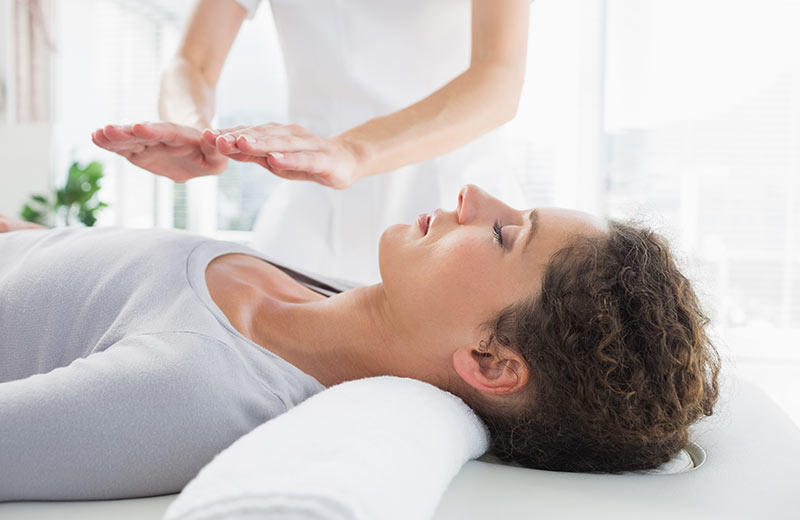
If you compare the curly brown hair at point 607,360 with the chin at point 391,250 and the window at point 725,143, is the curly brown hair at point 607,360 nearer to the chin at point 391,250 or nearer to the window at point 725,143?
the chin at point 391,250

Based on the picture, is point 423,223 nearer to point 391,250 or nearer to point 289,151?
point 391,250

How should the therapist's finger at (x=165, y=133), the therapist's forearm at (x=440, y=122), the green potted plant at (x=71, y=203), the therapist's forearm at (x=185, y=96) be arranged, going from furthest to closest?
1. the green potted plant at (x=71, y=203)
2. the therapist's forearm at (x=185, y=96)
3. the therapist's forearm at (x=440, y=122)
4. the therapist's finger at (x=165, y=133)

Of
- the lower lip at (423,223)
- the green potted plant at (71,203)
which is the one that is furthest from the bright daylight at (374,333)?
the green potted plant at (71,203)

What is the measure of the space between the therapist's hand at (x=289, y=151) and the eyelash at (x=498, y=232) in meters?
0.28

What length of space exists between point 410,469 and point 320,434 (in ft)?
0.33

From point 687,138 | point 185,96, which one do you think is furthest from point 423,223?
point 687,138

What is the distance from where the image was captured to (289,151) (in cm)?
127

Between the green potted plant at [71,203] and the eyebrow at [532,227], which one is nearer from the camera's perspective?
the eyebrow at [532,227]

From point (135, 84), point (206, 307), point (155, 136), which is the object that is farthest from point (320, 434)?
point (135, 84)

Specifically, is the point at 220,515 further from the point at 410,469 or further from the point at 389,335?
the point at 389,335

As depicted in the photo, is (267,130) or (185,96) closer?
(267,130)

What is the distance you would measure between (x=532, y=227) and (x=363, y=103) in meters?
0.84

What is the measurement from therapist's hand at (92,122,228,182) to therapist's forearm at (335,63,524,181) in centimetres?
27

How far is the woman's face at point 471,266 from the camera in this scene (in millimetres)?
1240
